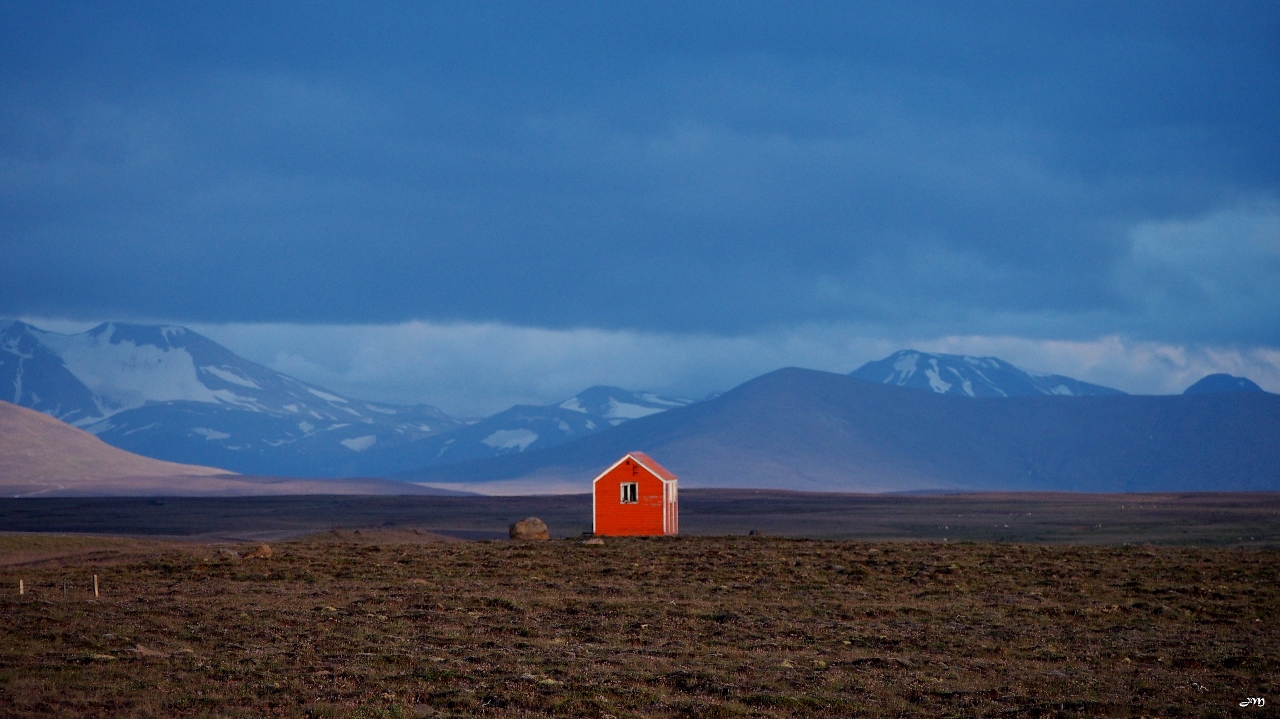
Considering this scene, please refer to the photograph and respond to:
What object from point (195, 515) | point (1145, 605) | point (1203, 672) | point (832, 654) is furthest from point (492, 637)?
point (195, 515)

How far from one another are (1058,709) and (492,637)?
11.5 m

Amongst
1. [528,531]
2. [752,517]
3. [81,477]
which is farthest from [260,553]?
[81,477]

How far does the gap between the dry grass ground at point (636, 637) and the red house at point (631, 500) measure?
565 inches

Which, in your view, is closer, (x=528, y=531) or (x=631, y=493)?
(x=631, y=493)

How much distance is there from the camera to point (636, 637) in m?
25.4

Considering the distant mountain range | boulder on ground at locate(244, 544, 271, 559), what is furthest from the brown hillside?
boulder on ground at locate(244, 544, 271, 559)

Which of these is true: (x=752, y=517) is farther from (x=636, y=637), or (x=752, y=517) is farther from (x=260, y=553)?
(x=636, y=637)

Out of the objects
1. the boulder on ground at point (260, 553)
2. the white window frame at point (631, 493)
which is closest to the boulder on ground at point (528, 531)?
the white window frame at point (631, 493)

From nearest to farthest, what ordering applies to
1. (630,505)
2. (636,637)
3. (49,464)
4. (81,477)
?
(636,637)
(630,505)
(81,477)
(49,464)

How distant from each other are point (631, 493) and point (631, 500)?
35 cm

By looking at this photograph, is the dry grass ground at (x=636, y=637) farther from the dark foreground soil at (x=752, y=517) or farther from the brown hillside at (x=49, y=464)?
the brown hillside at (x=49, y=464)

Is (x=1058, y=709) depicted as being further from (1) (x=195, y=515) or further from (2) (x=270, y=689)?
(1) (x=195, y=515)

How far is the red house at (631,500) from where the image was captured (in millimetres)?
60156

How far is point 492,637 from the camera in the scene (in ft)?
81.6
